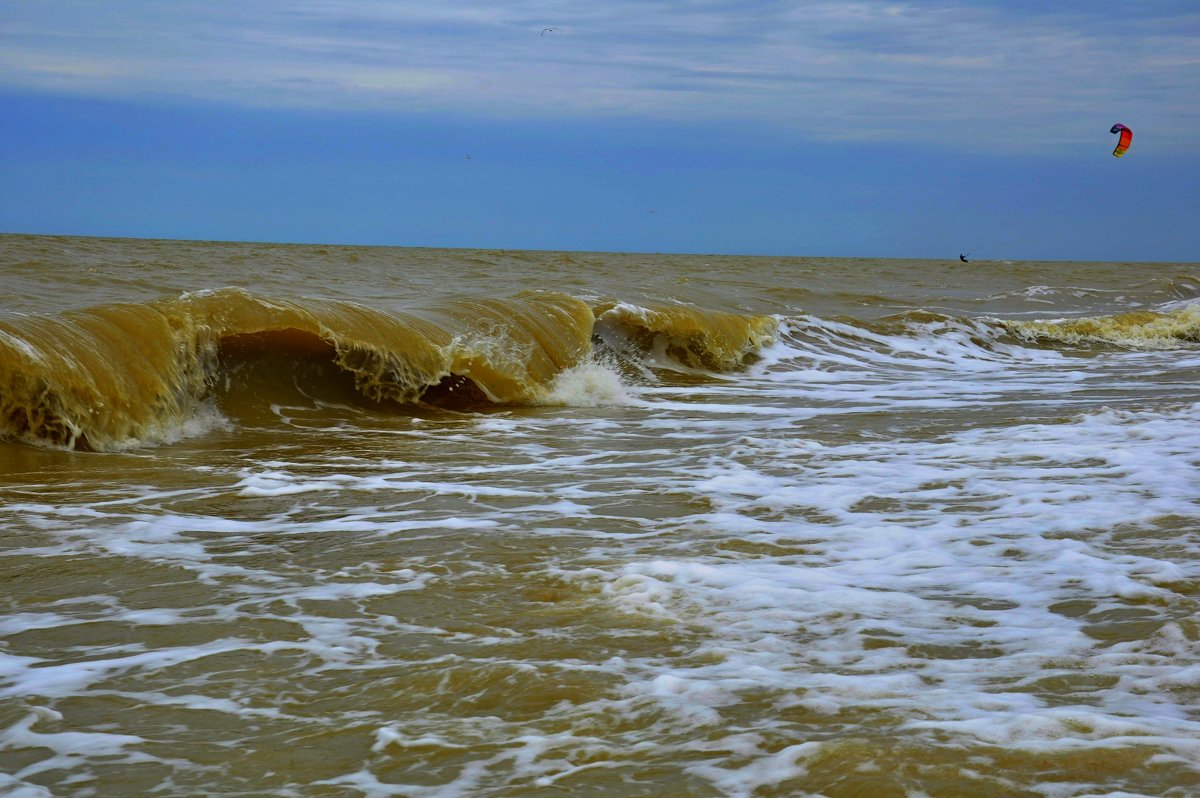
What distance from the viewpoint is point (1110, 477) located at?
5598mm

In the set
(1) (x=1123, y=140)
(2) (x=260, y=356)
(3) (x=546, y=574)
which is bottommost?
(3) (x=546, y=574)

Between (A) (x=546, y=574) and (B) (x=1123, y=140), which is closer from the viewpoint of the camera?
(A) (x=546, y=574)

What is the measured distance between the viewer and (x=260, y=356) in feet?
28.4

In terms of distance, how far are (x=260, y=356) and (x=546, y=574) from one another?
17.5ft

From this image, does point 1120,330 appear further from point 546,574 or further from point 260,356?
point 546,574

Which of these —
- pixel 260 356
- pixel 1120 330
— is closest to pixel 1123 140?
pixel 1120 330

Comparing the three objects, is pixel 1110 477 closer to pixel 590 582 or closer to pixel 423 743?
pixel 590 582

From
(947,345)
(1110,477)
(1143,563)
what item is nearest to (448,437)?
(1110,477)

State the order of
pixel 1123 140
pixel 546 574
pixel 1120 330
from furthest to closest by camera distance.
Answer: pixel 1123 140
pixel 1120 330
pixel 546 574

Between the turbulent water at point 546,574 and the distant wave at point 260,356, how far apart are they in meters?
0.03

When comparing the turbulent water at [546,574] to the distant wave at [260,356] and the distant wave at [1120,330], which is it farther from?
the distant wave at [1120,330]

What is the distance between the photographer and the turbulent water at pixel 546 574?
8.37ft

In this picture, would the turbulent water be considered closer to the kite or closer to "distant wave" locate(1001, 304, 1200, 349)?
"distant wave" locate(1001, 304, 1200, 349)

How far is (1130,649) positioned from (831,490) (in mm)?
2363
